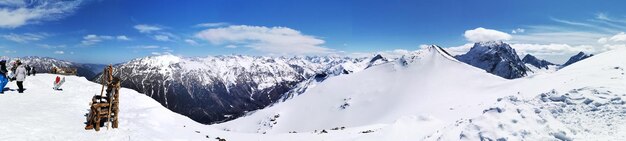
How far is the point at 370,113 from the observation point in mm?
135875

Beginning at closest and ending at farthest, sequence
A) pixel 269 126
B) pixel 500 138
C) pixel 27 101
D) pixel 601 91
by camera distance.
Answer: pixel 500 138, pixel 601 91, pixel 27 101, pixel 269 126

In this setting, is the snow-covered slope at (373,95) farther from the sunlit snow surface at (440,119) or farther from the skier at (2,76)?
the skier at (2,76)

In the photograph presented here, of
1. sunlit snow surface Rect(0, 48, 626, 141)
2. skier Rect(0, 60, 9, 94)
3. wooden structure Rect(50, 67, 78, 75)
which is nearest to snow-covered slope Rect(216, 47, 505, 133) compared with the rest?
wooden structure Rect(50, 67, 78, 75)

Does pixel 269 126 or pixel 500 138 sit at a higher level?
pixel 500 138

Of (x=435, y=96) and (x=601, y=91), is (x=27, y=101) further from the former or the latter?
(x=435, y=96)

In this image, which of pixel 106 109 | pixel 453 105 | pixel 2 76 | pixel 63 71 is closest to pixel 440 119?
pixel 106 109

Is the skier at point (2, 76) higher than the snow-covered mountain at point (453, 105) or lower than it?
higher

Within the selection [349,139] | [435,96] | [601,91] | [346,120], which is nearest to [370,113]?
[346,120]

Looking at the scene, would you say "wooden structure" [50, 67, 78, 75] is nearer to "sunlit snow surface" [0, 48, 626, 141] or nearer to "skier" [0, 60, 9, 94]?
"sunlit snow surface" [0, 48, 626, 141]

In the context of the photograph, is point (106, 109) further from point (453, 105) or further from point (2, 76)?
point (453, 105)

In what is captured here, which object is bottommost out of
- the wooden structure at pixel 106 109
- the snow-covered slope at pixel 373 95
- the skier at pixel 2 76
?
the snow-covered slope at pixel 373 95

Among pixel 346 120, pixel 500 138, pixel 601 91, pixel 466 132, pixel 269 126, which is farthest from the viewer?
pixel 269 126

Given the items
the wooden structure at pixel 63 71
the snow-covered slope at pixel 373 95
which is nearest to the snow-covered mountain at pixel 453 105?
the snow-covered slope at pixel 373 95

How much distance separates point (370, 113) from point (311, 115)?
24.4m
